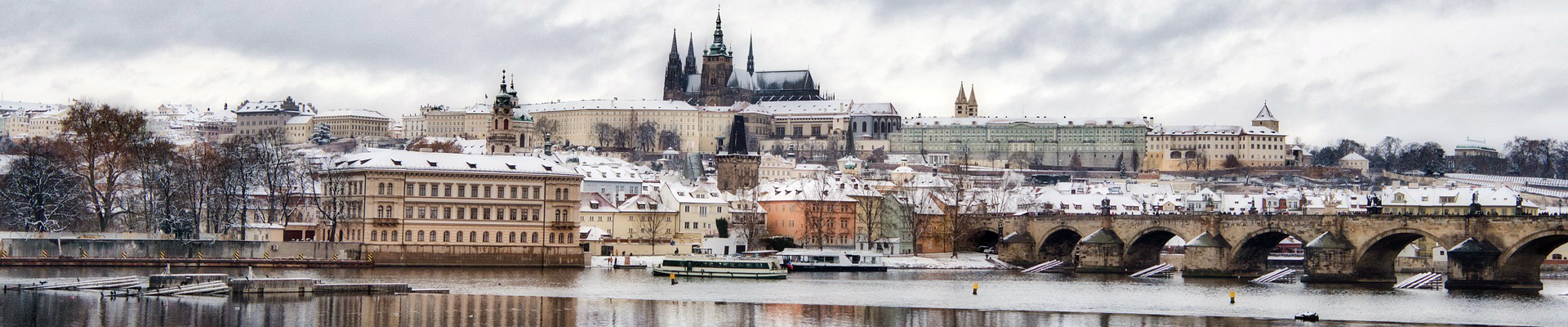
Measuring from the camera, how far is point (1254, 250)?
9375 cm

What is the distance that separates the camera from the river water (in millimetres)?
49375

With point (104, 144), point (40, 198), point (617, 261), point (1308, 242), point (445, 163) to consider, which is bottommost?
point (617, 261)

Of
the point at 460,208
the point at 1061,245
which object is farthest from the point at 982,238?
the point at 460,208

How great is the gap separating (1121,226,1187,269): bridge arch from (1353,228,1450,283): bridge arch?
1189 cm

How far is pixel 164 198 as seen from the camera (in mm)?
88125

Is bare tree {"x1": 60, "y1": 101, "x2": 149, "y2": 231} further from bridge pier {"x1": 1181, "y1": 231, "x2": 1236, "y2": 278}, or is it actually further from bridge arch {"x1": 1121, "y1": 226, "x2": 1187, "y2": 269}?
bridge pier {"x1": 1181, "y1": 231, "x2": 1236, "y2": 278}

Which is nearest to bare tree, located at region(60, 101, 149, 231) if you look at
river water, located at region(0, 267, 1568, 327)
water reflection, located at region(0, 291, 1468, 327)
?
river water, located at region(0, 267, 1568, 327)

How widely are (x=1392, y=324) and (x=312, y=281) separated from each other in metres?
29.5

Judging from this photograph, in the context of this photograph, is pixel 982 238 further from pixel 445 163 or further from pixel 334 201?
pixel 334 201

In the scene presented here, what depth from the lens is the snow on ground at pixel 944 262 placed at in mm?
98562

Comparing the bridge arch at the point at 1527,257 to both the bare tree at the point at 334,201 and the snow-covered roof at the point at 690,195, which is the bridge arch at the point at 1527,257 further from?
the bare tree at the point at 334,201

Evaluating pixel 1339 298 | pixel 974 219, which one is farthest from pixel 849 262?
pixel 1339 298

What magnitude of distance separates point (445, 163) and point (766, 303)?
28.4m

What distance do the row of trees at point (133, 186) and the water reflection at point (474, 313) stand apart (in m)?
29.1
